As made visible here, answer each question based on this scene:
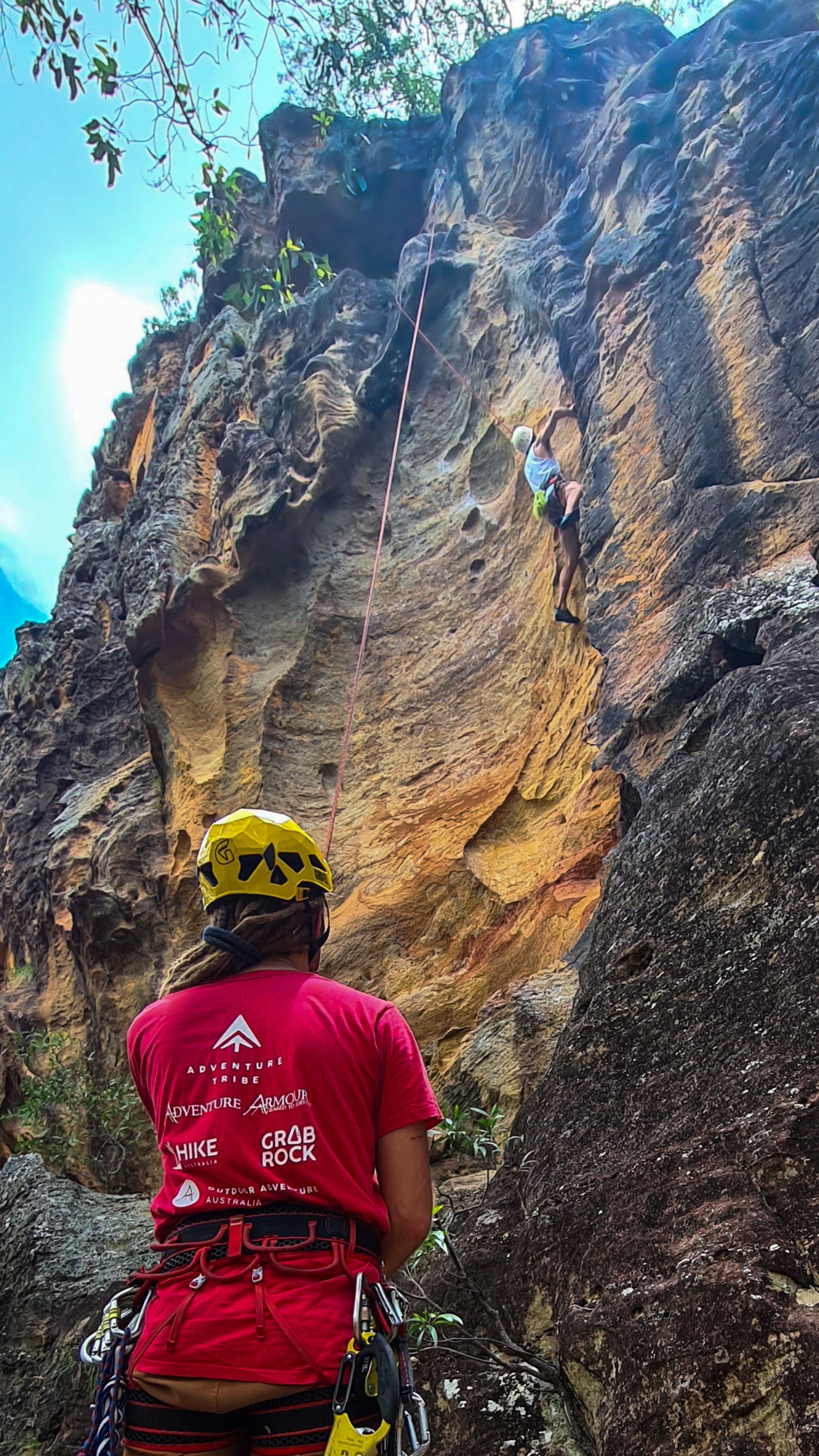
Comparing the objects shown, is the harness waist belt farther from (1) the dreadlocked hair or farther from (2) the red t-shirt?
(1) the dreadlocked hair

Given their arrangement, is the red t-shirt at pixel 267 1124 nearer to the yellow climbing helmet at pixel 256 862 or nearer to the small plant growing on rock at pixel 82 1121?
the yellow climbing helmet at pixel 256 862

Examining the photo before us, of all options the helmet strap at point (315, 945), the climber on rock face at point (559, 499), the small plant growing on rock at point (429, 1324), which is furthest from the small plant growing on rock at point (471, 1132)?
the climber on rock face at point (559, 499)

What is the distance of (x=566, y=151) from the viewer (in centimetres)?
973

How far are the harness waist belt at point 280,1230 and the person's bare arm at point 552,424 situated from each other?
6955mm

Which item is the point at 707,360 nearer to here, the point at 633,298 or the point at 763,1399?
the point at 633,298

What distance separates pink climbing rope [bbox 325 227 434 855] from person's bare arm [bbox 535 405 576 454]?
5.89 ft

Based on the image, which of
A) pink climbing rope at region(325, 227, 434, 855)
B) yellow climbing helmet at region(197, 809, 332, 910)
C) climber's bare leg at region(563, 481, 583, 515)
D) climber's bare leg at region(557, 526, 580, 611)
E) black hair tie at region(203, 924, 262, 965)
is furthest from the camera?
pink climbing rope at region(325, 227, 434, 855)

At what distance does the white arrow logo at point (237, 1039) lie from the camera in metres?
2.09

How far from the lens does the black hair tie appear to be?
2.25 metres

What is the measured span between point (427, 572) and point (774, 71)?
15.9 ft

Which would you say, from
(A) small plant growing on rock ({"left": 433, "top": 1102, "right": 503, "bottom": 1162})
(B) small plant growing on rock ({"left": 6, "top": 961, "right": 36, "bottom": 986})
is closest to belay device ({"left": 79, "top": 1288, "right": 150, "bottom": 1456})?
(A) small plant growing on rock ({"left": 433, "top": 1102, "right": 503, "bottom": 1162})

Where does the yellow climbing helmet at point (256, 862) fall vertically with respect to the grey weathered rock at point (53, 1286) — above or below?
above

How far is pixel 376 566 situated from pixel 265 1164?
302 inches

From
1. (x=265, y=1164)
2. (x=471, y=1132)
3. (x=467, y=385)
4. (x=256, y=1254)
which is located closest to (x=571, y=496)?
(x=467, y=385)
